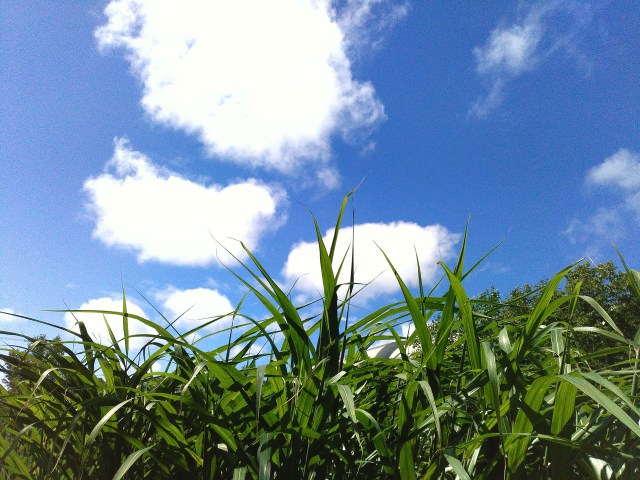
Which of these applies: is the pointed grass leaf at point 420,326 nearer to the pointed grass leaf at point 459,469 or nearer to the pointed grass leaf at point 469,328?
the pointed grass leaf at point 469,328

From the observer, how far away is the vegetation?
1.09 metres

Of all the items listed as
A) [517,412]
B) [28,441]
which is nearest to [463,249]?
[517,412]

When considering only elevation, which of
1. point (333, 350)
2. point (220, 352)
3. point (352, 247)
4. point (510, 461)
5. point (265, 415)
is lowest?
point (510, 461)

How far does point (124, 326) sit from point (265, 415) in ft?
1.96

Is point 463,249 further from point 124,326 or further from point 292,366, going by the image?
point 124,326

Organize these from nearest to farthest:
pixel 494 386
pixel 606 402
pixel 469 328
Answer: pixel 606 402 → pixel 494 386 → pixel 469 328

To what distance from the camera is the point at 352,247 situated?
1.39 meters

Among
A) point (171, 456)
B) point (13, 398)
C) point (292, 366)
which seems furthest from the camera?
point (13, 398)

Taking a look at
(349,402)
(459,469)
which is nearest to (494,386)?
(459,469)

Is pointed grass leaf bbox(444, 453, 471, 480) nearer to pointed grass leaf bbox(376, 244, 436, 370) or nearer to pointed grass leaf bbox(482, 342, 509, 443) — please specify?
pointed grass leaf bbox(482, 342, 509, 443)

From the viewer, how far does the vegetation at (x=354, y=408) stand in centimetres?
109

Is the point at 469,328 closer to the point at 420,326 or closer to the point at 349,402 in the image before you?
the point at 420,326

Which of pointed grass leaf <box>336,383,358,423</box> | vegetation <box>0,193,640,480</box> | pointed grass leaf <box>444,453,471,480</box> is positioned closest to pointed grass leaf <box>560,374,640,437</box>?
vegetation <box>0,193,640,480</box>

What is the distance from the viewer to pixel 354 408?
3.46 feet
